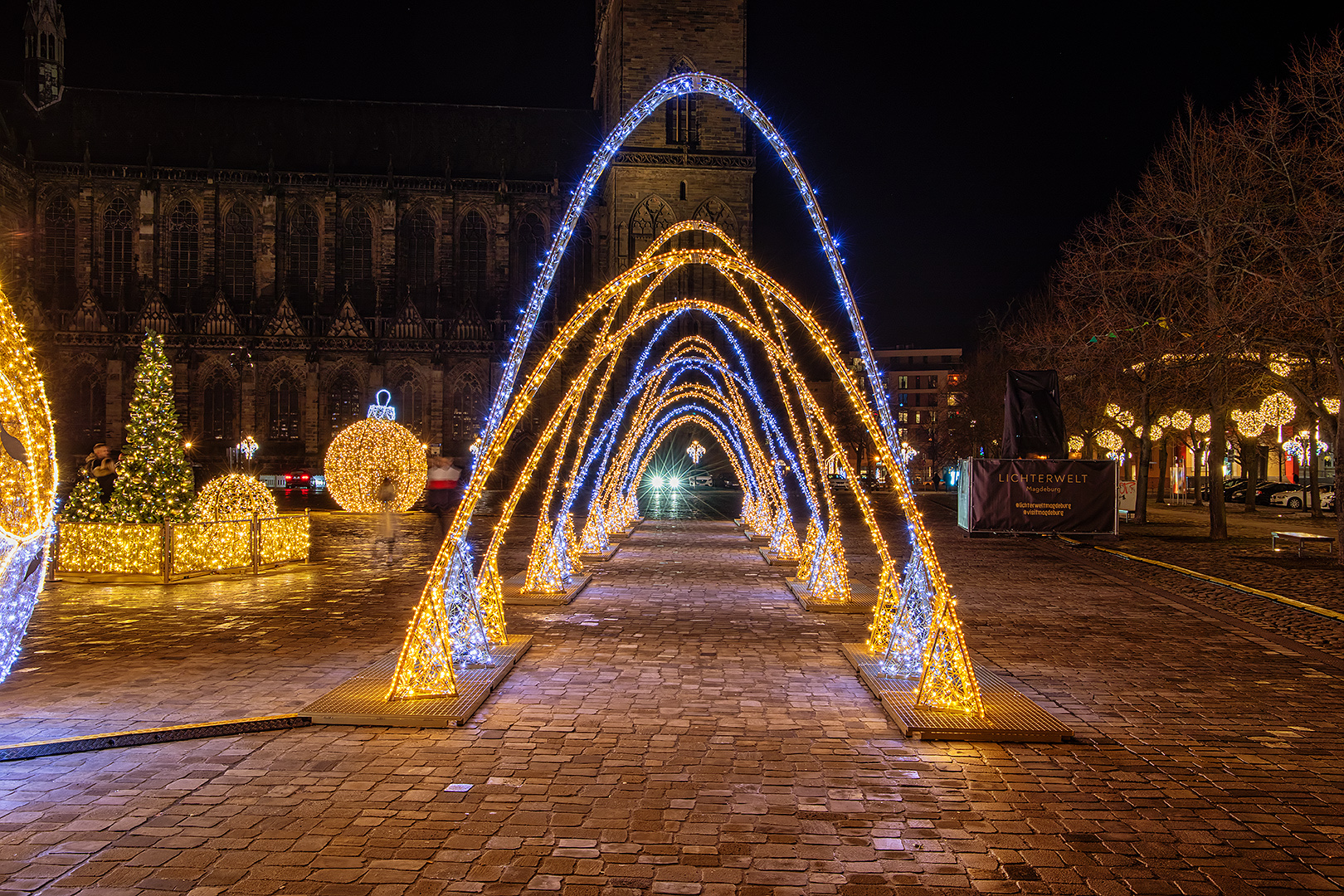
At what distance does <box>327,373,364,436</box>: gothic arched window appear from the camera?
5294 cm

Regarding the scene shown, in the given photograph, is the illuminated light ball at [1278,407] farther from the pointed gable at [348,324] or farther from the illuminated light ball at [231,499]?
the pointed gable at [348,324]

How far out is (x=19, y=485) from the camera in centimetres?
615

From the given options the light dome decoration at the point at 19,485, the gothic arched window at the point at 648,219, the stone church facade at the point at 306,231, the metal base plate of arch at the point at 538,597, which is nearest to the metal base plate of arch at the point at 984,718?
the metal base plate of arch at the point at 538,597

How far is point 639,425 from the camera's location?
2198 cm

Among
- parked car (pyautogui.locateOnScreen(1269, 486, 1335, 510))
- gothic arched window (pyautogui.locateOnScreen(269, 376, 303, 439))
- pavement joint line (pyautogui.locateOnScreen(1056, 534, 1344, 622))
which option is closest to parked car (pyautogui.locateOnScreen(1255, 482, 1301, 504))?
parked car (pyautogui.locateOnScreen(1269, 486, 1335, 510))

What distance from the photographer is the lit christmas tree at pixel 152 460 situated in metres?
13.4

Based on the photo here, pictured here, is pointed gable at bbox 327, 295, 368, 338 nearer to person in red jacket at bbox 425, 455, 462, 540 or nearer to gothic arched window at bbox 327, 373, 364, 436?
gothic arched window at bbox 327, 373, 364, 436

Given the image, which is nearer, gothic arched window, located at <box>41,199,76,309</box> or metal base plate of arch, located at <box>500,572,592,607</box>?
metal base plate of arch, located at <box>500,572,592,607</box>

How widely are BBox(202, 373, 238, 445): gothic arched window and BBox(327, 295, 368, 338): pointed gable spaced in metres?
6.01

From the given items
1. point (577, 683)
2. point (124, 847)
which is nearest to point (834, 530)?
point (577, 683)

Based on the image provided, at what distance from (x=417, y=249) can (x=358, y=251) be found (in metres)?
3.22

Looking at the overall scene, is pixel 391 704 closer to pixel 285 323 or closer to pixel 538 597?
pixel 538 597

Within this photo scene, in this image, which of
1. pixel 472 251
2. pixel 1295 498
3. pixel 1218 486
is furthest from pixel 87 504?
pixel 472 251

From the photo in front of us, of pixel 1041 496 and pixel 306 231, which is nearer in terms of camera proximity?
pixel 1041 496
